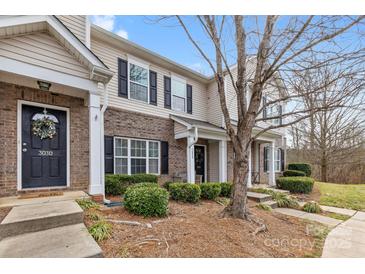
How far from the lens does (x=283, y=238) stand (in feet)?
13.2

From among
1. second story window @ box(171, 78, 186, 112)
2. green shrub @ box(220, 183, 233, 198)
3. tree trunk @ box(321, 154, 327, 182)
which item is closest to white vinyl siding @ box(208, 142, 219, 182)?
second story window @ box(171, 78, 186, 112)

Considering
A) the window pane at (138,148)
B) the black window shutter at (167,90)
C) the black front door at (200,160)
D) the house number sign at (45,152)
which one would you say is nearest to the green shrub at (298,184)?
the black front door at (200,160)

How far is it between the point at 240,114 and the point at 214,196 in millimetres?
3193

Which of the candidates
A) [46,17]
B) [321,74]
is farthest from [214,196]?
[46,17]

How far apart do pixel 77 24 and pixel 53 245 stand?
582 centimetres

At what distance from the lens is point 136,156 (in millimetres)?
8180

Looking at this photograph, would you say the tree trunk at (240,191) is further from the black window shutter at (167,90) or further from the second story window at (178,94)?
the second story window at (178,94)

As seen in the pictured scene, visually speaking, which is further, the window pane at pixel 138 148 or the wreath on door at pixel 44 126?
the window pane at pixel 138 148

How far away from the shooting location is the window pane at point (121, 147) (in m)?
7.67

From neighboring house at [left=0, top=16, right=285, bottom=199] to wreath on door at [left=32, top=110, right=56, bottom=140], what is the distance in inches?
2.7

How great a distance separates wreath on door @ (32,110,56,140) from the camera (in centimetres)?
518

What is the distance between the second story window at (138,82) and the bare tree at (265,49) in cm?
383

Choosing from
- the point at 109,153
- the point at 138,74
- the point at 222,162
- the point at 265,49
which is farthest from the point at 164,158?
the point at 265,49

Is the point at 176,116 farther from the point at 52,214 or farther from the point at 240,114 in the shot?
the point at 52,214
